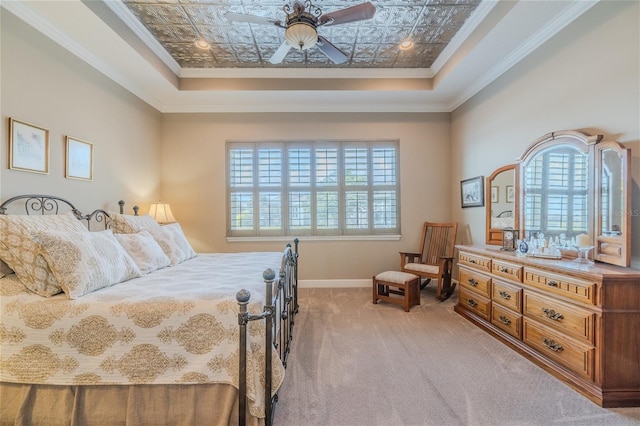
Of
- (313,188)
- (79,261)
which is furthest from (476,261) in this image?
(79,261)

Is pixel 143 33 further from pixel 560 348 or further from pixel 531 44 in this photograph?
pixel 560 348

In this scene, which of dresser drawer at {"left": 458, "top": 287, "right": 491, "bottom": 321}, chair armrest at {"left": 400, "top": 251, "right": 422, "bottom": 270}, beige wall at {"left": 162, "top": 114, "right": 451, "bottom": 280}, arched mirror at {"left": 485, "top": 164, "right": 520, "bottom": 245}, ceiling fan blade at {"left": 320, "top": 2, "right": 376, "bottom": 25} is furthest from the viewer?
beige wall at {"left": 162, "top": 114, "right": 451, "bottom": 280}

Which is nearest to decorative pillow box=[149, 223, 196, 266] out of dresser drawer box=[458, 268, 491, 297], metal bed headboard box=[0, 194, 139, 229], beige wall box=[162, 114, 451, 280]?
metal bed headboard box=[0, 194, 139, 229]

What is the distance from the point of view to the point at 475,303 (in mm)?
3047

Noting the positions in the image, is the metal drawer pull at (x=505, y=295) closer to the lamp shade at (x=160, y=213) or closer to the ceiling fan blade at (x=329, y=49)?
the ceiling fan blade at (x=329, y=49)

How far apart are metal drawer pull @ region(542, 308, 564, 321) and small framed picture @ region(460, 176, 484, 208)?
73.2 inches

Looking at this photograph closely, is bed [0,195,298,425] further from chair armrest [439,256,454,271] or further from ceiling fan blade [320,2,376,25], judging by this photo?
chair armrest [439,256,454,271]

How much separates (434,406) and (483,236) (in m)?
2.63

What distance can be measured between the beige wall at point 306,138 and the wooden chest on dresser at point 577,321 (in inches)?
78.9

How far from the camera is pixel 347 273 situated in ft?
14.9

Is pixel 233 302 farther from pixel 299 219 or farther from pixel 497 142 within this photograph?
pixel 497 142

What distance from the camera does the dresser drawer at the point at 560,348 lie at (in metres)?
1.86

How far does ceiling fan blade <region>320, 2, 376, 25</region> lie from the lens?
2.13 m

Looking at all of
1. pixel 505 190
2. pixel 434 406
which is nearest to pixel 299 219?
pixel 505 190
